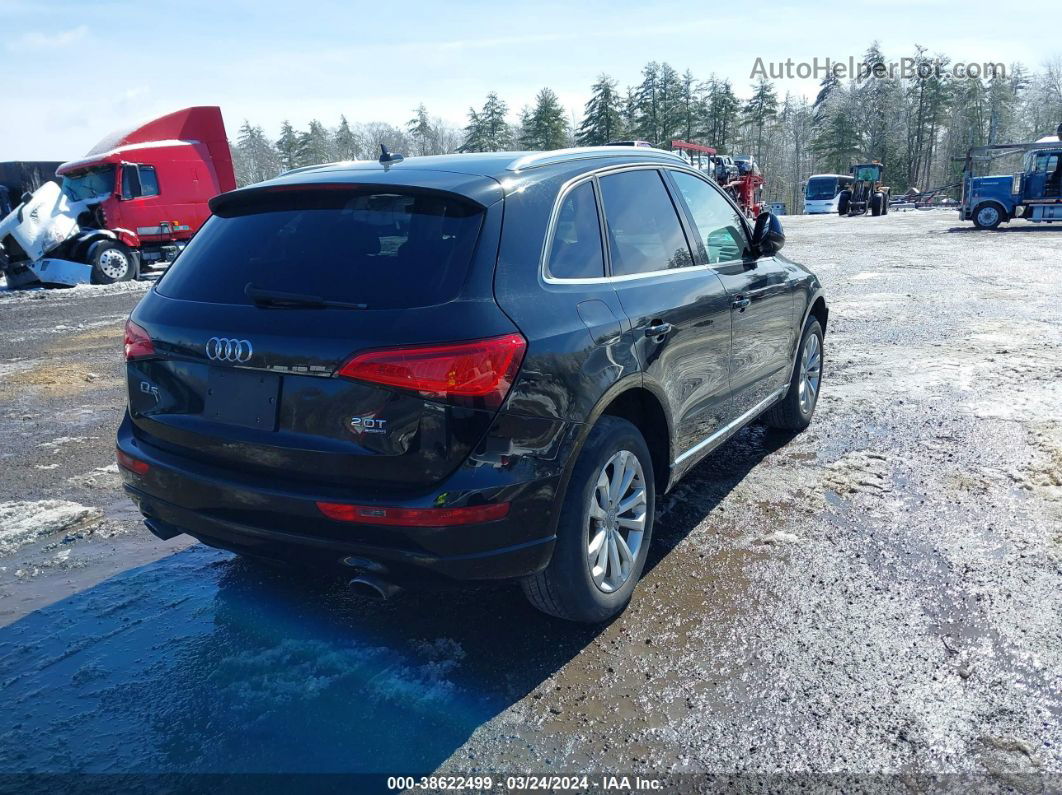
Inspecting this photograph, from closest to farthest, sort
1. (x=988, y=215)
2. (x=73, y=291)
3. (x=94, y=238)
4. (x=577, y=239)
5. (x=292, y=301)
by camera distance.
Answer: (x=292, y=301)
(x=577, y=239)
(x=73, y=291)
(x=94, y=238)
(x=988, y=215)

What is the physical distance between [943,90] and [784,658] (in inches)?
3310

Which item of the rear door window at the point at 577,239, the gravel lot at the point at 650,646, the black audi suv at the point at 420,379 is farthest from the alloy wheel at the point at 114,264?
the rear door window at the point at 577,239

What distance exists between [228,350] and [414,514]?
33.8 inches

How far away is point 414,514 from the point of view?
2.49 metres

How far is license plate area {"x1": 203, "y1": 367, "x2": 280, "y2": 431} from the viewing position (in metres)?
2.64

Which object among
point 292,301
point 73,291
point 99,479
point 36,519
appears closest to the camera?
point 292,301

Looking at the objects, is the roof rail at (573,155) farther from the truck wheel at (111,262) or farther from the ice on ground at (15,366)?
the truck wheel at (111,262)

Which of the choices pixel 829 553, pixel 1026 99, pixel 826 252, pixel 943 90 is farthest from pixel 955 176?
pixel 829 553

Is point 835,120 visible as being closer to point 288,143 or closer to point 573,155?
point 288,143

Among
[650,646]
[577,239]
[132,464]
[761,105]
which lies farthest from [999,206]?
[761,105]

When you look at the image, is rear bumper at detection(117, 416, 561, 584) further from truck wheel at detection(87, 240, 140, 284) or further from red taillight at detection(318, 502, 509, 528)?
truck wheel at detection(87, 240, 140, 284)

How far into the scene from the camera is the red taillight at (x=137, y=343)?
296cm

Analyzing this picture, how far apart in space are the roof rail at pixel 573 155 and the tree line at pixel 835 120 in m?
63.3

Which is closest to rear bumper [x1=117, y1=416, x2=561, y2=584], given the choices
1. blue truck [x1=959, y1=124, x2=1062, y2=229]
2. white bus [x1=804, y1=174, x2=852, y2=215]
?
blue truck [x1=959, y1=124, x2=1062, y2=229]
